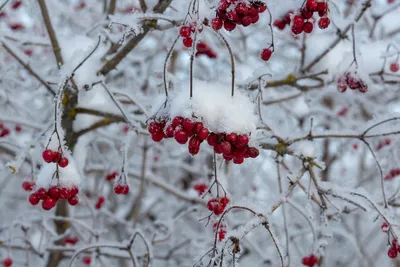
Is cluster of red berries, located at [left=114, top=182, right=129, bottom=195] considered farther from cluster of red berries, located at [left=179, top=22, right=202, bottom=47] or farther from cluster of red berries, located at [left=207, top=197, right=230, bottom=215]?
cluster of red berries, located at [left=179, top=22, right=202, bottom=47]

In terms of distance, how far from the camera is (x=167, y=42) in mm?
4824

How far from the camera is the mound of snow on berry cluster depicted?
4.85 feet

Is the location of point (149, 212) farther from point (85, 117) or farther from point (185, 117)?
point (185, 117)

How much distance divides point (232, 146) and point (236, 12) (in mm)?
462

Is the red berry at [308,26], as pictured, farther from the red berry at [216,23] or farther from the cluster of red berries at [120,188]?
the cluster of red berries at [120,188]

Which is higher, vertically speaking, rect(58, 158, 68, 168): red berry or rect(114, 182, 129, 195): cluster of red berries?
rect(58, 158, 68, 168): red berry

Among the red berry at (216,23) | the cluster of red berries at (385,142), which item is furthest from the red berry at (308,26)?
the cluster of red berries at (385,142)

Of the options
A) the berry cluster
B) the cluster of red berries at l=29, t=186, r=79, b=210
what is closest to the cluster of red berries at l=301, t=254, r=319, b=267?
the berry cluster

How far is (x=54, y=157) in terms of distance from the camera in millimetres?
1677

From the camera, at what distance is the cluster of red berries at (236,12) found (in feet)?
4.92

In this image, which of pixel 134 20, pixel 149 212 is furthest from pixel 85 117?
pixel 149 212

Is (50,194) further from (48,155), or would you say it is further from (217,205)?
(217,205)

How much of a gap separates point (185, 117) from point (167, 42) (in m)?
3.52

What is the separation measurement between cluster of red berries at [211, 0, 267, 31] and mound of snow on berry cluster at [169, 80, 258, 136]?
24 cm
